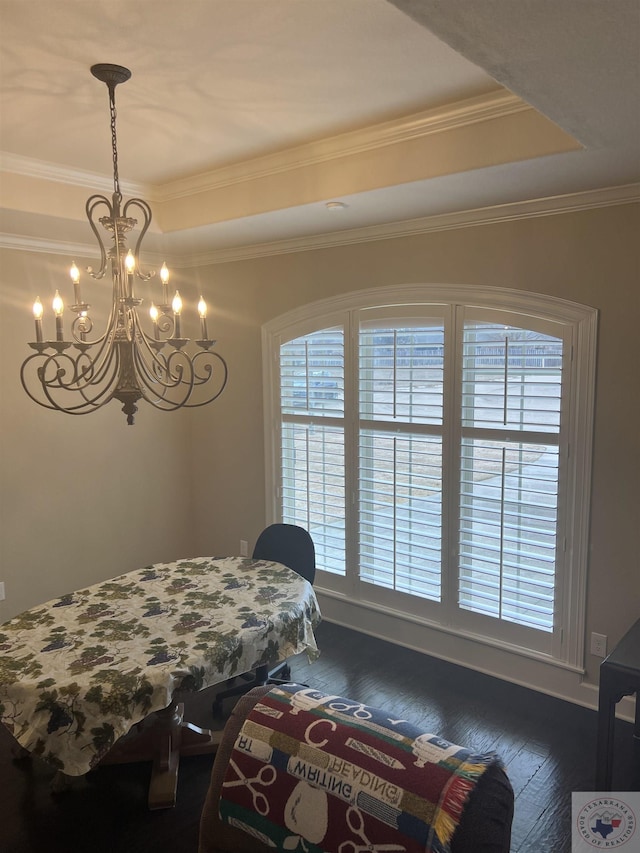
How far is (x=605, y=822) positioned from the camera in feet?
4.64

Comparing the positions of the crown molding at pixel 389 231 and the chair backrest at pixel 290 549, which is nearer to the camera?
the crown molding at pixel 389 231

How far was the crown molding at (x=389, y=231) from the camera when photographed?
2.96m

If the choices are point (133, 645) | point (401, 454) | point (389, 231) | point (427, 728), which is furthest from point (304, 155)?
point (427, 728)

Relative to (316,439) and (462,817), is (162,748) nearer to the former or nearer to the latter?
(462,817)

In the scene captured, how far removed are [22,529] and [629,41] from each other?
3890mm

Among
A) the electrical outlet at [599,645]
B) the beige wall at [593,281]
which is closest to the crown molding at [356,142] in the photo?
the beige wall at [593,281]

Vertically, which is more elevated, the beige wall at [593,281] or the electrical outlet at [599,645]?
the beige wall at [593,281]

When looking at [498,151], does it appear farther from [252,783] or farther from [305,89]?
[252,783]

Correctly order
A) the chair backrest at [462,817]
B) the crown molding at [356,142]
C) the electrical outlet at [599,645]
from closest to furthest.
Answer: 1. the chair backrest at [462,817]
2. the crown molding at [356,142]
3. the electrical outlet at [599,645]

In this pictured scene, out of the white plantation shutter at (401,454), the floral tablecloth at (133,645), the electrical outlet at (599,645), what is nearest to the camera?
the floral tablecloth at (133,645)

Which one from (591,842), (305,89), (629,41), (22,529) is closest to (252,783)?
(591,842)

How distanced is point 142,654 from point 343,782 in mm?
1363

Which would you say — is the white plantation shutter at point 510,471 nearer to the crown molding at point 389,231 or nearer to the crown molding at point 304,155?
the crown molding at point 389,231

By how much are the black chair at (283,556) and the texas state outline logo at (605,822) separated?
2002 mm
